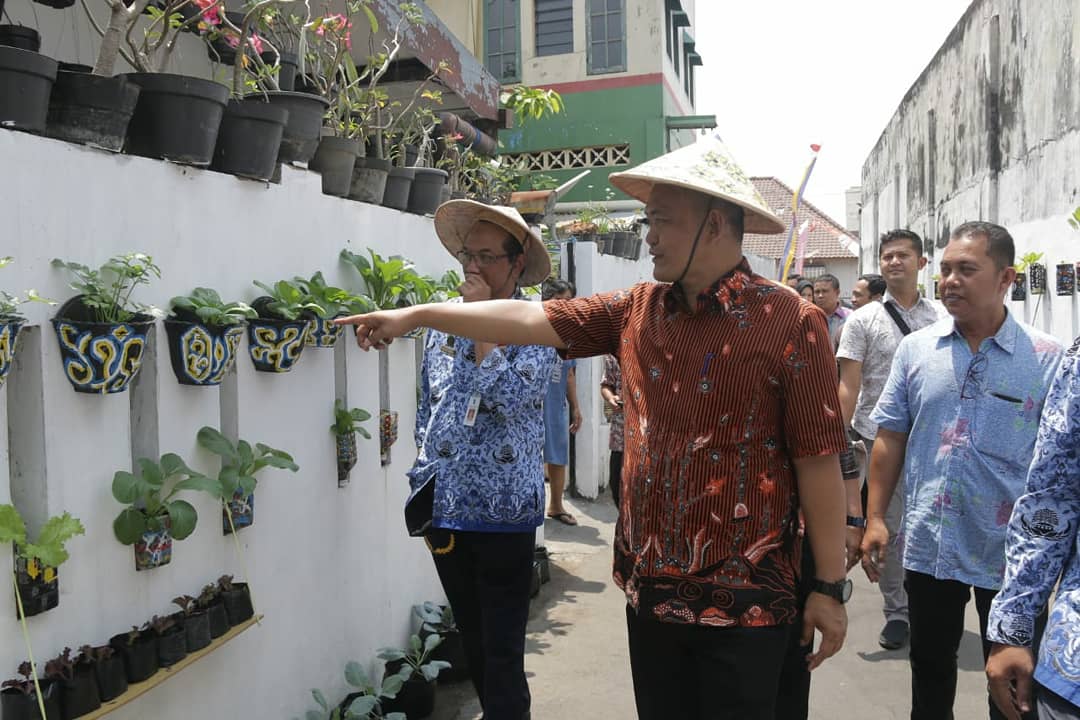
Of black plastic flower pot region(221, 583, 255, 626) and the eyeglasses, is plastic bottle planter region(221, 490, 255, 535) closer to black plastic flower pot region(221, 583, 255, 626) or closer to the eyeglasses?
black plastic flower pot region(221, 583, 255, 626)

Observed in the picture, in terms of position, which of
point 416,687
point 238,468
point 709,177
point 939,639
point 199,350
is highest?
point 709,177

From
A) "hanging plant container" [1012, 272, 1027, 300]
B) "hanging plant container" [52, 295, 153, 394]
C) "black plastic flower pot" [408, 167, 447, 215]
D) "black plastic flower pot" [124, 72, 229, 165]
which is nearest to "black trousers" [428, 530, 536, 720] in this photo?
"hanging plant container" [52, 295, 153, 394]

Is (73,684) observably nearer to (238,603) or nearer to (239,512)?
(238,603)

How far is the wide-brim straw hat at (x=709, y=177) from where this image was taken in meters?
2.24

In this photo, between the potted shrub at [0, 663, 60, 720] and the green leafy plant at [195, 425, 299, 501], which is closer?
the potted shrub at [0, 663, 60, 720]

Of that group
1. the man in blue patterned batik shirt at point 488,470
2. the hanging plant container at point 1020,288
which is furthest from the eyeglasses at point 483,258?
the hanging plant container at point 1020,288

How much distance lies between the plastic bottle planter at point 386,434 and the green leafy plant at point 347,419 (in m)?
0.38

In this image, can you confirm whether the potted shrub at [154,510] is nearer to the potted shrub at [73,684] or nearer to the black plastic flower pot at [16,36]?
the potted shrub at [73,684]

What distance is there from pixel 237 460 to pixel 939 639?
2.40m

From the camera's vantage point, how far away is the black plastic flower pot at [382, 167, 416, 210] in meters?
4.68

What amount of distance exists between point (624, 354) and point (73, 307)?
1.44 meters

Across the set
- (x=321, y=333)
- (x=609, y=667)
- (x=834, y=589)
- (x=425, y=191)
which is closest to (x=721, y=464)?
(x=834, y=589)

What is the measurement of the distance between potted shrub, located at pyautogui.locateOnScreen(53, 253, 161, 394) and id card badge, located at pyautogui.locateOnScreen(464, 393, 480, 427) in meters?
1.10

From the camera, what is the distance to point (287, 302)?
328 centimetres
